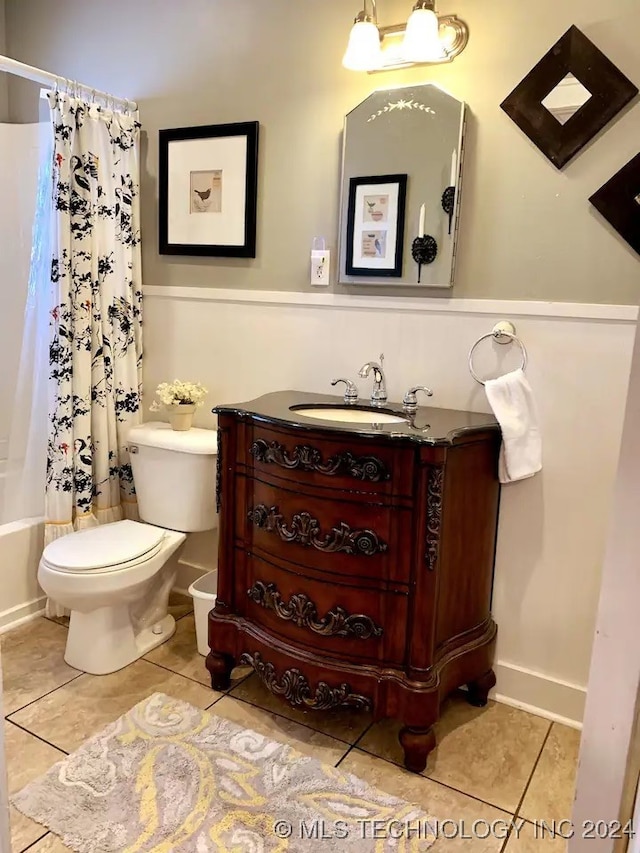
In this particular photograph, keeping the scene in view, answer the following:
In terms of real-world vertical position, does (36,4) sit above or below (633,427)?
above

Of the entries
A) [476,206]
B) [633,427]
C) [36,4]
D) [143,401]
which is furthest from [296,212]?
[633,427]

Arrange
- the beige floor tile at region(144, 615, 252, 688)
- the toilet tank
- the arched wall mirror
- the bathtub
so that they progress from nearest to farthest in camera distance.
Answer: the arched wall mirror → the beige floor tile at region(144, 615, 252, 688) → the toilet tank → the bathtub

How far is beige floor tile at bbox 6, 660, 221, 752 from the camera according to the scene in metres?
1.85

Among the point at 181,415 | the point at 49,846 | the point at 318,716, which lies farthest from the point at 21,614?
the point at 318,716

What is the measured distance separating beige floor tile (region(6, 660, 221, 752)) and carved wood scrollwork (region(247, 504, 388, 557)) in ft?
2.19

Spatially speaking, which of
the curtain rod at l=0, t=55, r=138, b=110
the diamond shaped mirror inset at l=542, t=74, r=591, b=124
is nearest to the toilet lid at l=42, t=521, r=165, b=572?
the curtain rod at l=0, t=55, r=138, b=110

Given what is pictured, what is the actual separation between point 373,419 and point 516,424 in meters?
0.44

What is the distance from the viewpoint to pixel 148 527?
231cm

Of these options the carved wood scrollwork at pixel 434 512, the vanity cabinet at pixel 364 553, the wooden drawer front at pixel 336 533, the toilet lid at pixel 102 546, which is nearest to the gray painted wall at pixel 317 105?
the vanity cabinet at pixel 364 553

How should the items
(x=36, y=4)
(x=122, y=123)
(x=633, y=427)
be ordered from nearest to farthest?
1. (x=633, y=427)
2. (x=122, y=123)
3. (x=36, y=4)

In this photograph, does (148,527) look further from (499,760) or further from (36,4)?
(36,4)

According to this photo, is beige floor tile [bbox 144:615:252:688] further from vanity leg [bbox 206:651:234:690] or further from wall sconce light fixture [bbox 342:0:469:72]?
wall sconce light fixture [bbox 342:0:469:72]

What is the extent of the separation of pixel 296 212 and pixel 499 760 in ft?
6.10

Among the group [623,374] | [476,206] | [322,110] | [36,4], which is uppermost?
[36,4]
